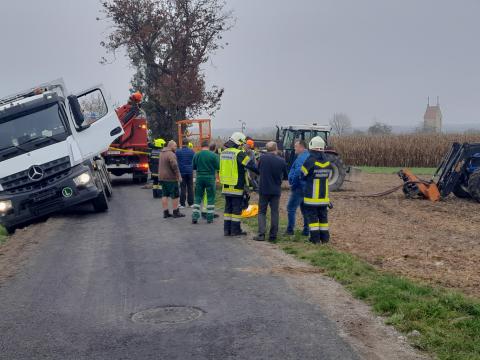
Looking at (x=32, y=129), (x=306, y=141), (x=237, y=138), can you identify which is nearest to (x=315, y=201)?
(x=237, y=138)

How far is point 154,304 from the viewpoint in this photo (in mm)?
7258

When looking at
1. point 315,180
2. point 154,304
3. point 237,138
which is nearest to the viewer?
point 154,304

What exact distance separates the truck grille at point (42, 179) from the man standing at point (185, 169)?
2791mm

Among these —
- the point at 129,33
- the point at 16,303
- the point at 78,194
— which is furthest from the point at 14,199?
the point at 129,33

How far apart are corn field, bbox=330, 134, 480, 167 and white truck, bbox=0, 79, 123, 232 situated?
30251 millimetres

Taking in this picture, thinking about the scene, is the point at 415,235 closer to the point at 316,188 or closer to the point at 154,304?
the point at 316,188

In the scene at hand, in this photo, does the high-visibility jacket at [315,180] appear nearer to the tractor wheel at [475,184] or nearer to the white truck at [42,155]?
the white truck at [42,155]

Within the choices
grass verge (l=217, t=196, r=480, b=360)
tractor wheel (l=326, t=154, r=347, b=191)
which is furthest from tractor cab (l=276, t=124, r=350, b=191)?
grass verge (l=217, t=196, r=480, b=360)

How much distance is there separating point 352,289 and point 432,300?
1.08 metres

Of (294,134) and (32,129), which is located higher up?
(32,129)

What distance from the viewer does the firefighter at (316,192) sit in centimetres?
1083

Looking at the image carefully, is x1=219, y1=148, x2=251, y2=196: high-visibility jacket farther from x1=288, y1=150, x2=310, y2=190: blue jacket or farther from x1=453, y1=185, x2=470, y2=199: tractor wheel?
x1=453, y1=185, x2=470, y2=199: tractor wheel

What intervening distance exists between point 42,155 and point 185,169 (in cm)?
353

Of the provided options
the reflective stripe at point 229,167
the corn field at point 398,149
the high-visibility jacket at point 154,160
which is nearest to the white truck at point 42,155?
the high-visibility jacket at point 154,160
